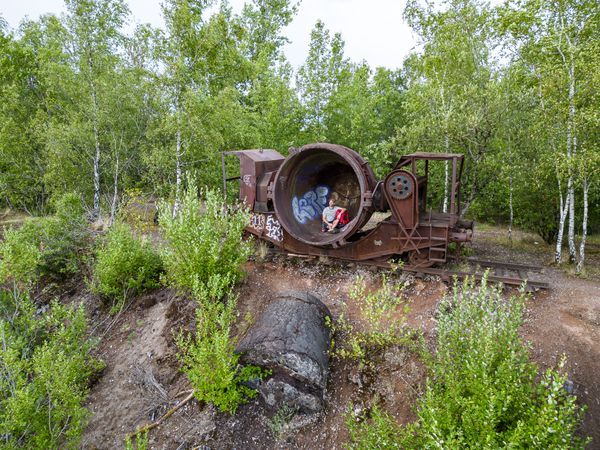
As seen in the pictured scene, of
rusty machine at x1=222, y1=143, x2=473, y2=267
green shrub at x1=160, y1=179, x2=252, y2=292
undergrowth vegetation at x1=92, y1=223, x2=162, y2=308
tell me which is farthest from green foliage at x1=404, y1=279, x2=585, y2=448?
undergrowth vegetation at x1=92, y1=223, x2=162, y2=308

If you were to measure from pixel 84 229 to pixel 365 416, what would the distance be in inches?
358

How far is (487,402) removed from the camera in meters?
Result: 2.91

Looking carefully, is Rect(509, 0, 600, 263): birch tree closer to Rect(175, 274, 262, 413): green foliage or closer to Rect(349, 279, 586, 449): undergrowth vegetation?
Rect(349, 279, 586, 449): undergrowth vegetation

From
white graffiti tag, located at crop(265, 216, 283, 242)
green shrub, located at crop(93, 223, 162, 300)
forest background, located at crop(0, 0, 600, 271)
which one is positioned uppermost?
forest background, located at crop(0, 0, 600, 271)

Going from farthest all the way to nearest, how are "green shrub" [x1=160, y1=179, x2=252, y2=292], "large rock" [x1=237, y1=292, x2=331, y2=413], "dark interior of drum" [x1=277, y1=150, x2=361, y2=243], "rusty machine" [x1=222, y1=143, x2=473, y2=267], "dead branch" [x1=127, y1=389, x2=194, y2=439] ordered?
"dark interior of drum" [x1=277, y1=150, x2=361, y2=243], "rusty machine" [x1=222, y1=143, x2=473, y2=267], "green shrub" [x1=160, y1=179, x2=252, y2=292], "dead branch" [x1=127, y1=389, x2=194, y2=439], "large rock" [x1=237, y1=292, x2=331, y2=413]

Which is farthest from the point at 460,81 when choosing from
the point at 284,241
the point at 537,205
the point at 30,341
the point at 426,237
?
the point at 30,341

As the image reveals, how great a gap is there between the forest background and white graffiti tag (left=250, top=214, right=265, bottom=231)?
3.25m

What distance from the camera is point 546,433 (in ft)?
8.34

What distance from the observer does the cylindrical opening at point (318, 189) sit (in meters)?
7.27

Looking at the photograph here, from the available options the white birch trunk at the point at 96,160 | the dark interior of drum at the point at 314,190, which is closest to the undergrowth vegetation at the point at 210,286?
the dark interior of drum at the point at 314,190

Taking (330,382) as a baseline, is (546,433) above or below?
above

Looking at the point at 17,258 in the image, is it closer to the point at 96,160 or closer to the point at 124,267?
the point at 124,267

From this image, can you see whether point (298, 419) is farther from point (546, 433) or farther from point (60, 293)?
point (60, 293)

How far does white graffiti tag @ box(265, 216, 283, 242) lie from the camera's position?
842 cm
